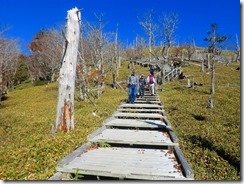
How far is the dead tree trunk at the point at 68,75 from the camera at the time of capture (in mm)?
9188

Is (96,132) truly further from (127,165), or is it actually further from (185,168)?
(185,168)

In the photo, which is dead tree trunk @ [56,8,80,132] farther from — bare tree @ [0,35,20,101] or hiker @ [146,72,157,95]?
bare tree @ [0,35,20,101]

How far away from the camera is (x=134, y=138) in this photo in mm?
7984

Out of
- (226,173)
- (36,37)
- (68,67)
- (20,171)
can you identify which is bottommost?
(226,173)

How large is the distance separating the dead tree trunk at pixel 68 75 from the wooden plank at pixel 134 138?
1.41 metres

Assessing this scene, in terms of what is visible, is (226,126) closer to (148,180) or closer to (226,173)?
(226,173)

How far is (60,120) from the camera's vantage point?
30.1ft

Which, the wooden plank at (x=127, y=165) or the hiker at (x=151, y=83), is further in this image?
the hiker at (x=151, y=83)

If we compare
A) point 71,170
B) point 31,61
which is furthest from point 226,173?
point 31,61

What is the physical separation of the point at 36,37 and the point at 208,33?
43615 millimetres

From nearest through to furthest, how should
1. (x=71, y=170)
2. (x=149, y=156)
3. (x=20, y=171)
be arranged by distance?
(x=71, y=170)
(x=20, y=171)
(x=149, y=156)

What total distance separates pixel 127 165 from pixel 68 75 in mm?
4743

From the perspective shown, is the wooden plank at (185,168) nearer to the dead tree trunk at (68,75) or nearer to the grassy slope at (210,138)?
the grassy slope at (210,138)

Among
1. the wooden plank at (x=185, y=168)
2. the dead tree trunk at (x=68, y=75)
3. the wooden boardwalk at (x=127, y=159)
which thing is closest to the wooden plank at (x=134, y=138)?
the wooden boardwalk at (x=127, y=159)
